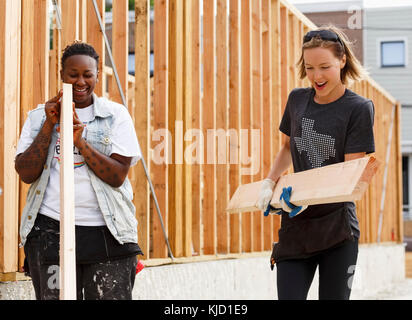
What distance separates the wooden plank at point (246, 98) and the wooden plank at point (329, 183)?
375cm

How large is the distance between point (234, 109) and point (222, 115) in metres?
0.29

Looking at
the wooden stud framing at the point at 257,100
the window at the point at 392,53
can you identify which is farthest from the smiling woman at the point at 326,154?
the window at the point at 392,53

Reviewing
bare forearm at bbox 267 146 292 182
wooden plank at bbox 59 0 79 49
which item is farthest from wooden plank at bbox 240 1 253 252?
bare forearm at bbox 267 146 292 182

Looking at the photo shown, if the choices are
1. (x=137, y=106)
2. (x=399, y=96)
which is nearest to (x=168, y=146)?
(x=137, y=106)

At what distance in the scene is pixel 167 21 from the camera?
16.6ft

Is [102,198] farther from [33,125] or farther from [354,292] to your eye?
[354,292]

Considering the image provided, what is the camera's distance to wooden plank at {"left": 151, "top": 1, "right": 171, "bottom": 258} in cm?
498

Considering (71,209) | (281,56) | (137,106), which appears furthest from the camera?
(281,56)

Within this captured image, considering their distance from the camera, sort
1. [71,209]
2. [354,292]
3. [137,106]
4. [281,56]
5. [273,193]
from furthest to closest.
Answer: [354,292] → [281,56] → [137,106] → [273,193] → [71,209]

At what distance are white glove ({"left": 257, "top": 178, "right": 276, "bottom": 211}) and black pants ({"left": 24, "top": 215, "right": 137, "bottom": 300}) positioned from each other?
61 centimetres

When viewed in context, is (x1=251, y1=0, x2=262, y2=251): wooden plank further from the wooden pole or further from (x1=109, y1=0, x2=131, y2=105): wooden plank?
the wooden pole

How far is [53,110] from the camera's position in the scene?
252cm
